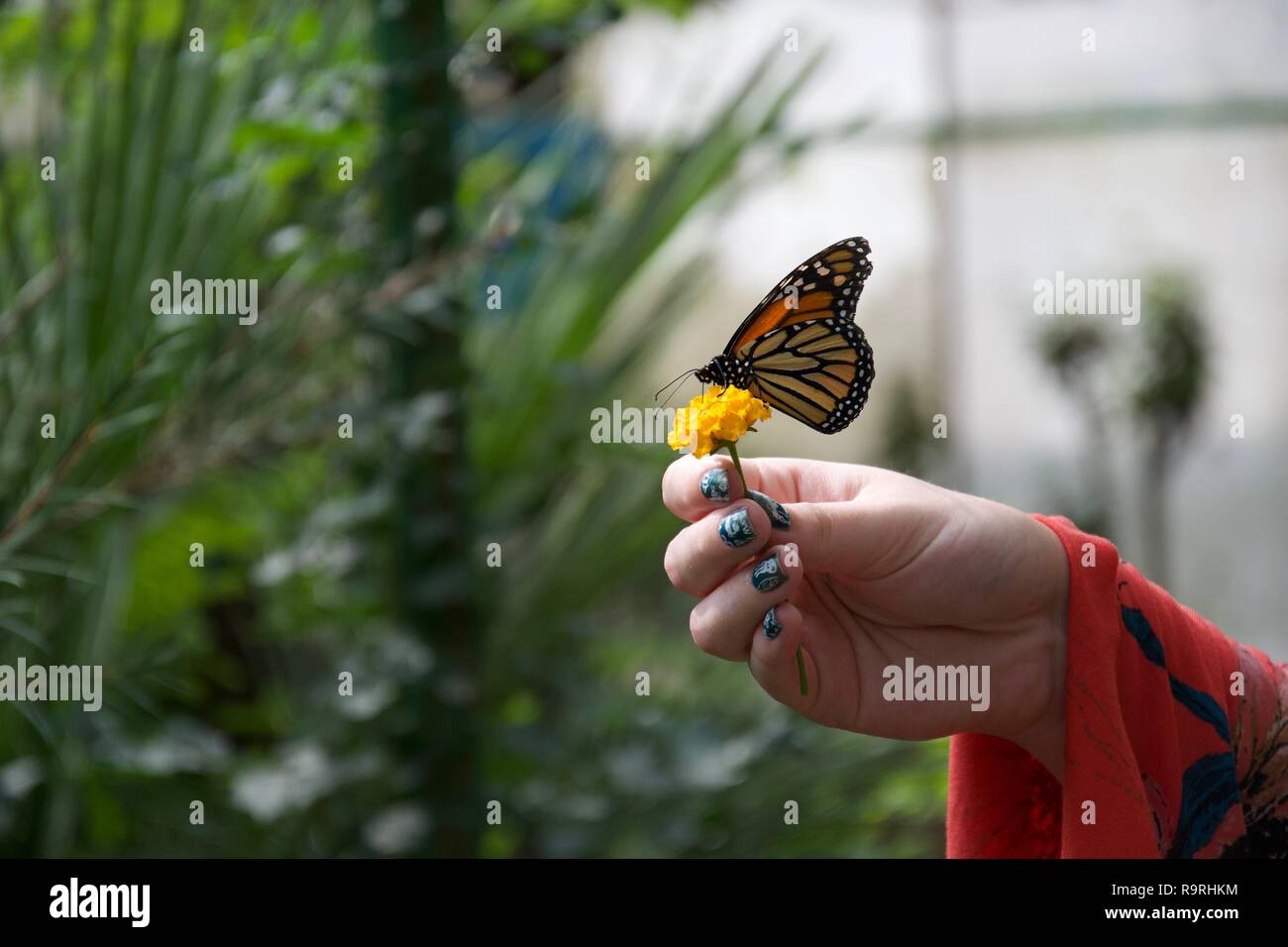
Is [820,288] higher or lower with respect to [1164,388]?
lower

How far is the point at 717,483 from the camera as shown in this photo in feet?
1.03

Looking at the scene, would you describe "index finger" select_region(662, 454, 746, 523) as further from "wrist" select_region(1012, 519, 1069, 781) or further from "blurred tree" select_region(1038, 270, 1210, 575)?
"blurred tree" select_region(1038, 270, 1210, 575)

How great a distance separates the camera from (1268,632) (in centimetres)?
192

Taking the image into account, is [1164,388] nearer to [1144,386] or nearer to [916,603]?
[1144,386]

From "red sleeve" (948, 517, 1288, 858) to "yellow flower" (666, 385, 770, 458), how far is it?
0.49 ft

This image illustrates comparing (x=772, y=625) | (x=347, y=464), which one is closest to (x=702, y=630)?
(x=772, y=625)

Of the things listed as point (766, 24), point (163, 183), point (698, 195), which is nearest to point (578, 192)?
point (698, 195)

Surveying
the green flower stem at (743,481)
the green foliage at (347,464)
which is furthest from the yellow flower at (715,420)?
the green foliage at (347,464)

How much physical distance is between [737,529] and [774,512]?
0.05 ft

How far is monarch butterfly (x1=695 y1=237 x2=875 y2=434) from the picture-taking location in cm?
32

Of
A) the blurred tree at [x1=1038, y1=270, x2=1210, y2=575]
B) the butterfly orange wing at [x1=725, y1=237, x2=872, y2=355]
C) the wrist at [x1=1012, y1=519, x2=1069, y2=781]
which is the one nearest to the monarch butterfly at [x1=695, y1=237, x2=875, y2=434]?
the butterfly orange wing at [x1=725, y1=237, x2=872, y2=355]

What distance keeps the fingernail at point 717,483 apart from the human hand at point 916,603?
2cm

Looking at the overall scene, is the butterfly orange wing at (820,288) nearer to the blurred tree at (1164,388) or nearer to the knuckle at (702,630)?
Answer: the knuckle at (702,630)

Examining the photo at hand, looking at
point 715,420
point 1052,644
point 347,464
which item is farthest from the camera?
point 347,464
